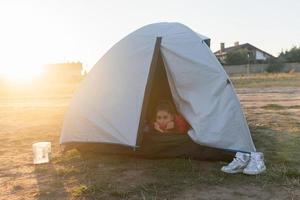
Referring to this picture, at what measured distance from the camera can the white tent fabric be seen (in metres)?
5.95

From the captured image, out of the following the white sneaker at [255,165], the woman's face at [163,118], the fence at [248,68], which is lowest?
the white sneaker at [255,165]

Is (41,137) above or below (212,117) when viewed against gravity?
below

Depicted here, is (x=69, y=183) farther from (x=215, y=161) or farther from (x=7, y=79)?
(x=7, y=79)

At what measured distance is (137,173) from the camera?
5629 mm

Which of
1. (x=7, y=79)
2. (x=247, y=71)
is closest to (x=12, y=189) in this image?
(x=247, y=71)

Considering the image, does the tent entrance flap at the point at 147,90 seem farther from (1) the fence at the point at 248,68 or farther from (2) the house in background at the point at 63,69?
(2) the house in background at the point at 63,69

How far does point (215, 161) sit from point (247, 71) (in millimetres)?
43927

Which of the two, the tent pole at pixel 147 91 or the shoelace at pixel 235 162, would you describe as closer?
the shoelace at pixel 235 162

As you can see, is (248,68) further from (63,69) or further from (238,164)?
(238,164)

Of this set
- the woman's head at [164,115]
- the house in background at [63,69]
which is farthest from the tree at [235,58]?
the woman's head at [164,115]

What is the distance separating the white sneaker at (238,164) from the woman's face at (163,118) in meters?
1.48

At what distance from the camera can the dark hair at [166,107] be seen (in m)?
6.93

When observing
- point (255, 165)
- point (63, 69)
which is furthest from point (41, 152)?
point (63, 69)

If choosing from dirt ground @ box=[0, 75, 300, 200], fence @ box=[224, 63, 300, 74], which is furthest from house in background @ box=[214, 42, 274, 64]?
dirt ground @ box=[0, 75, 300, 200]
